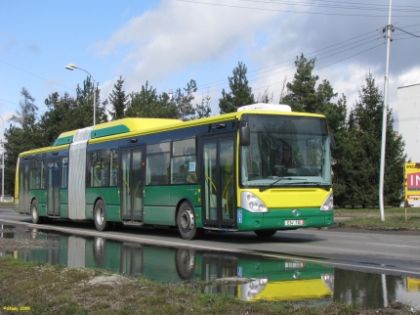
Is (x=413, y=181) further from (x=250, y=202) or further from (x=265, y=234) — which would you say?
(x=250, y=202)

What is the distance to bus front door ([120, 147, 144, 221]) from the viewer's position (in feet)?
65.1

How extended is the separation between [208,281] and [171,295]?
1.53 meters

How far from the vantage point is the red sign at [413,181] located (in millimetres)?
23328

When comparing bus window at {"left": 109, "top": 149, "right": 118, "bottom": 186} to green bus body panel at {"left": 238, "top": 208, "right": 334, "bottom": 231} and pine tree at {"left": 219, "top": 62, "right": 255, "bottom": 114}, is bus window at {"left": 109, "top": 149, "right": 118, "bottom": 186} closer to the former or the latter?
green bus body panel at {"left": 238, "top": 208, "right": 334, "bottom": 231}

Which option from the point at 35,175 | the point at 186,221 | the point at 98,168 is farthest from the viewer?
the point at 35,175

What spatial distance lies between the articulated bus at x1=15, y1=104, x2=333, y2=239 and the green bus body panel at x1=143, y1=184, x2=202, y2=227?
0.03m

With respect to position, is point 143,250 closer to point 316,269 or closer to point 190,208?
point 190,208

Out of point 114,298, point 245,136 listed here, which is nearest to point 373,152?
point 245,136

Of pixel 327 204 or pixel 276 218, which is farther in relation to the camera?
pixel 327 204

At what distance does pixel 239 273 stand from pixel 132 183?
10.3 m

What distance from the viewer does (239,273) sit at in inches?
409

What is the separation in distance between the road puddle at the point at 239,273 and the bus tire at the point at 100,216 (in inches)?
217

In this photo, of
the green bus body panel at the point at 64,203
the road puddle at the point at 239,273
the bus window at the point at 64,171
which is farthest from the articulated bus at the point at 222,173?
the bus window at the point at 64,171

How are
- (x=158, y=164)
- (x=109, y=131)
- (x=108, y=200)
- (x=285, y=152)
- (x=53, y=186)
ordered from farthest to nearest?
(x=53, y=186), (x=109, y=131), (x=108, y=200), (x=158, y=164), (x=285, y=152)
